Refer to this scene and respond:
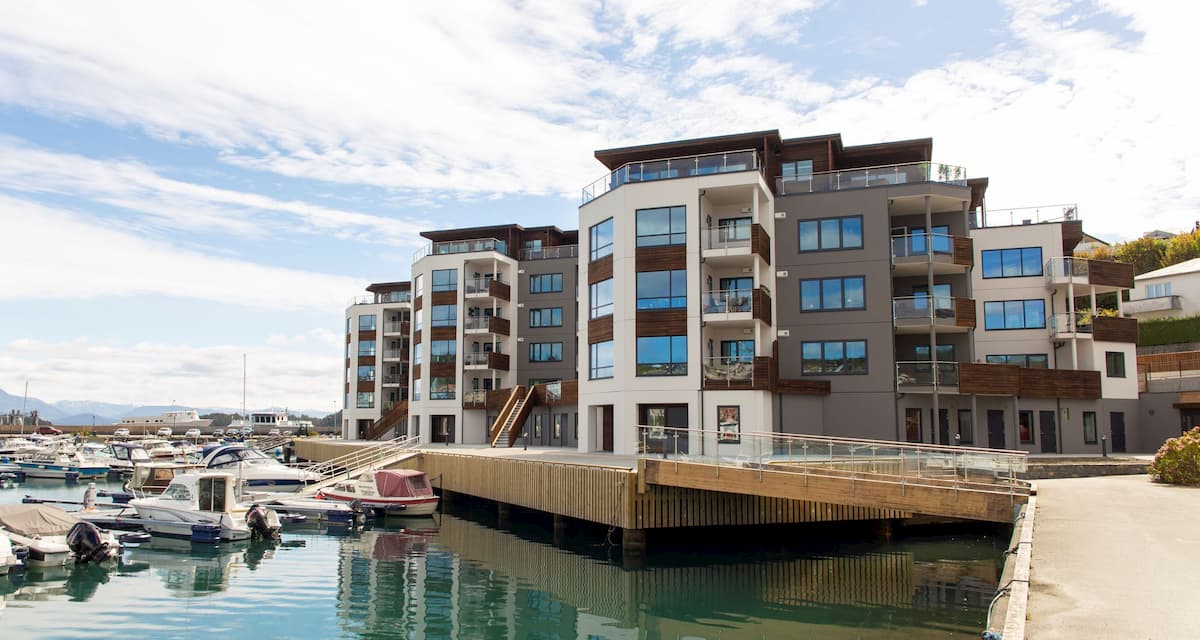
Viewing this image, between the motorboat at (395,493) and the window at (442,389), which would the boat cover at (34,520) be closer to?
the motorboat at (395,493)

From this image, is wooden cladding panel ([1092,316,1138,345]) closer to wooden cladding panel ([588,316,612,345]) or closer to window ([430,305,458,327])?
wooden cladding panel ([588,316,612,345])

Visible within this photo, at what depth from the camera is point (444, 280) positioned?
57.9m

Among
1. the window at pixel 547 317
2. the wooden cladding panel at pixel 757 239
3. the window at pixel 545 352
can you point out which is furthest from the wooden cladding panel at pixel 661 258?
the window at pixel 545 352

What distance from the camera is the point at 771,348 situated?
37.5m

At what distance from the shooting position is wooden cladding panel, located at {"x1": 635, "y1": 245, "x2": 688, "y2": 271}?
35.6 m

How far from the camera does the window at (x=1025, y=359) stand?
133 feet

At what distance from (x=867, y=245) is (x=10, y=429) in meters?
127

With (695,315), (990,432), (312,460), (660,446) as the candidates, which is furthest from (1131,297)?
(312,460)

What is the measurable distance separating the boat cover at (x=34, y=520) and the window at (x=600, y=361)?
19.9 m

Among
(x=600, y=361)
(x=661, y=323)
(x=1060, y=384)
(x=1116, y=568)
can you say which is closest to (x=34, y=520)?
(x=600, y=361)

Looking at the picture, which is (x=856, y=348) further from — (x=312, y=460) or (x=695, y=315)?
(x=312, y=460)

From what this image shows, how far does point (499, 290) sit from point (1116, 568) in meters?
45.9

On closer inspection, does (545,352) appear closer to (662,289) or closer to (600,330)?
(600,330)

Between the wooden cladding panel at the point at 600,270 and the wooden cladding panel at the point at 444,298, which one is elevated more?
the wooden cladding panel at the point at 444,298
